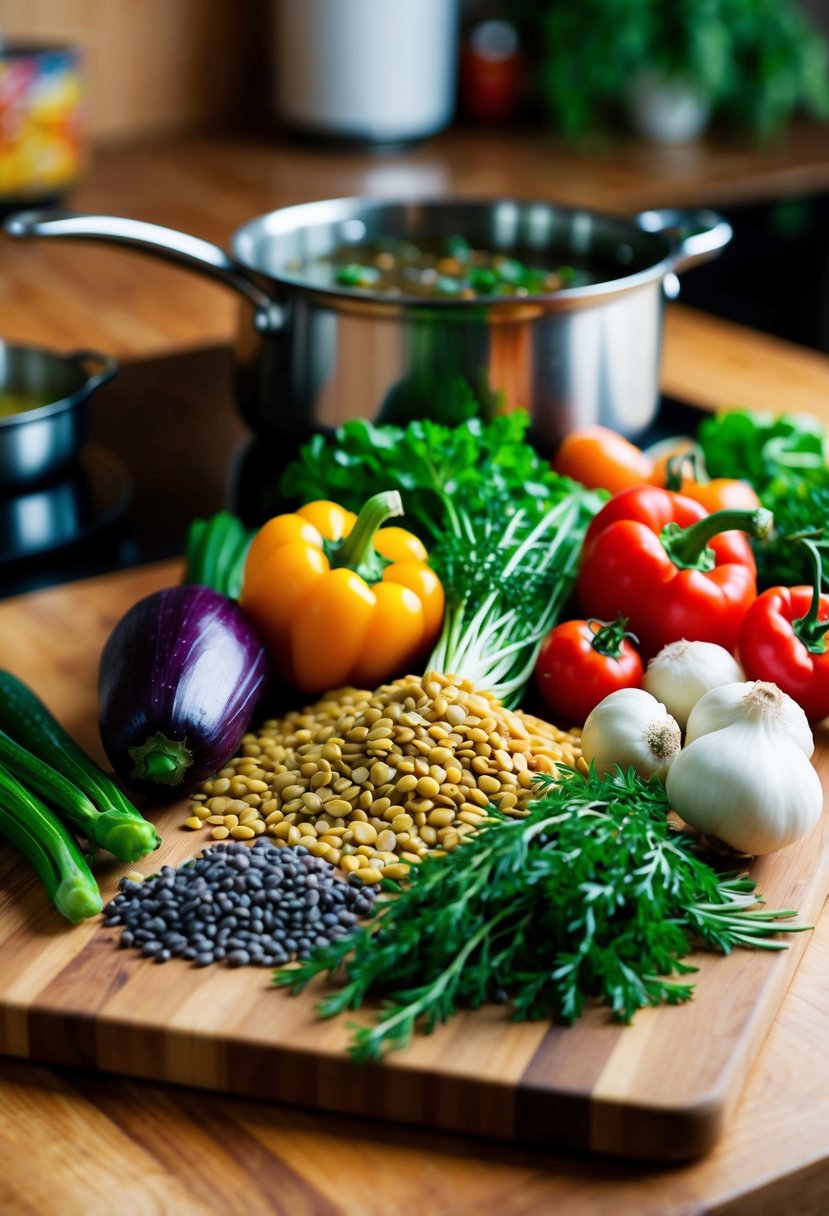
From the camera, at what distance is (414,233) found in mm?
1661

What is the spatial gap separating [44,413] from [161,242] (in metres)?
0.20

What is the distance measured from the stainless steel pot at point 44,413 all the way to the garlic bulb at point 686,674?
2.12ft

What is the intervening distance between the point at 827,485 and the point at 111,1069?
34.0 inches

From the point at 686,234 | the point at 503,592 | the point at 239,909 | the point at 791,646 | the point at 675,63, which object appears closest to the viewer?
the point at 239,909

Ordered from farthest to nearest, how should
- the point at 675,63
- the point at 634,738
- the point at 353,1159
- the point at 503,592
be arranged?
1. the point at 675,63
2. the point at 503,592
3. the point at 634,738
4. the point at 353,1159

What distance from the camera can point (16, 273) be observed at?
83.2 inches

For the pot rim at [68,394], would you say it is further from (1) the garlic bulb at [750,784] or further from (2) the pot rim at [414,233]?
(1) the garlic bulb at [750,784]

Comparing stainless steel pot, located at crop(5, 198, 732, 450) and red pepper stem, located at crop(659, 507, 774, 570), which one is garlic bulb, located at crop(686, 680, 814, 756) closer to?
red pepper stem, located at crop(659, 507, 774, 570)

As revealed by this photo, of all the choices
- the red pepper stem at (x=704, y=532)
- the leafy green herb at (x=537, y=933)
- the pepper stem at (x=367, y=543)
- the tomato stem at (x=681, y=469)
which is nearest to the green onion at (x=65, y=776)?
the leafy green herb at (x=537, y=933)

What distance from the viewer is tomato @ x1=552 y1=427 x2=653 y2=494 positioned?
1.40 m

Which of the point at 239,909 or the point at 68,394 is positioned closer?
the point at 239,909

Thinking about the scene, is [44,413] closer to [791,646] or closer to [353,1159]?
[791,646]

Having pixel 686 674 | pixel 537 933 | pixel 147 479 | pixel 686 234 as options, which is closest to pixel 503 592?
pixel 686 674

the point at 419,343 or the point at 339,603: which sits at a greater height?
the point at 419,343
